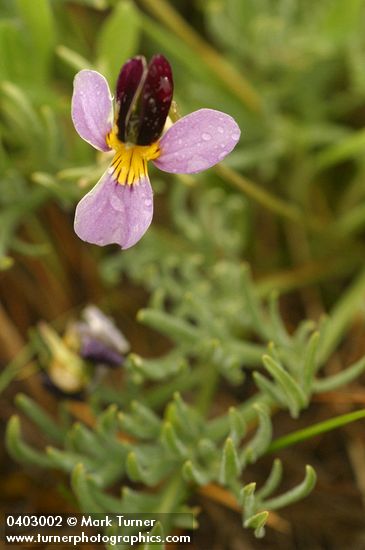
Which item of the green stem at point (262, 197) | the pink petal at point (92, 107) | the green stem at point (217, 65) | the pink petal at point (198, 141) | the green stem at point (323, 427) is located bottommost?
the green stem at point (323, 427)

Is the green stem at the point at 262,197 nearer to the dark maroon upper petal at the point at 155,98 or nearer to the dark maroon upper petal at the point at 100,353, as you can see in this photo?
the dark maroon upper petal at the point at 155,98

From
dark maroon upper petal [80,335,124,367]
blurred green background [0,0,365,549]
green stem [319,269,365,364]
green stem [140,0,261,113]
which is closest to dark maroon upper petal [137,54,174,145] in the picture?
blurred green background [0,0,365,549]

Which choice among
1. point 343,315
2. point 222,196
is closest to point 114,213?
point 343,315

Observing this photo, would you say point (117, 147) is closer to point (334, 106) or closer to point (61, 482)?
point (61, 482)

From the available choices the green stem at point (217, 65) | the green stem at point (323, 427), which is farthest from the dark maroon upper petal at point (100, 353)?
the green stem at point (217, 65)

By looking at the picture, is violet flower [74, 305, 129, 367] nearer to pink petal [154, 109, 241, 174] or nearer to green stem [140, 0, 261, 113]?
pink petal [154, 109, 241, 174]

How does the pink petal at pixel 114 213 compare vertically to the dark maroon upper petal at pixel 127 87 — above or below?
below

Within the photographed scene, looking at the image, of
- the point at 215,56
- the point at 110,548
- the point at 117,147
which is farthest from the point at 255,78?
the point at 110,548

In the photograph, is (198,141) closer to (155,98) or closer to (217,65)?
(155,98)
